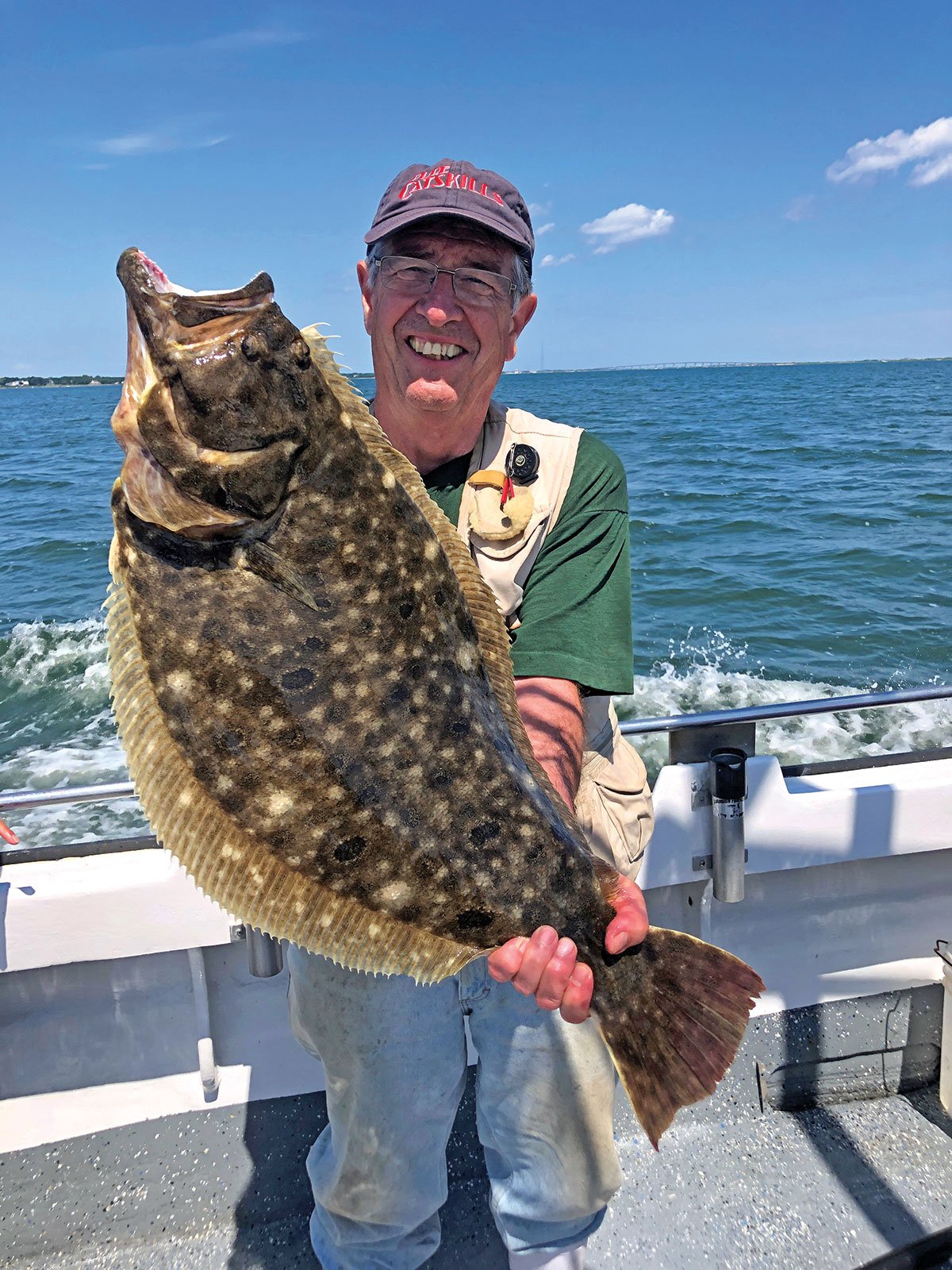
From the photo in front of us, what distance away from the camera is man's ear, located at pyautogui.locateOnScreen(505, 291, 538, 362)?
255 centimetres

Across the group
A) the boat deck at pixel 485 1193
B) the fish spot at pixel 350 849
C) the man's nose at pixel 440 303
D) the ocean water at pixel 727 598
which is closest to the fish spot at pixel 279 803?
the fish spot at pixel 350 849

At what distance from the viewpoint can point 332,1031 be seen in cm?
226

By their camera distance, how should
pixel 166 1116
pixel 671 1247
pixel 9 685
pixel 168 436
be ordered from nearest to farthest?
1. pixel 168 436
2. pixel 671 1247
3. pixel 166 1116
4. pixel 9 685

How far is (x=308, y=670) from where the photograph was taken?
161 cm

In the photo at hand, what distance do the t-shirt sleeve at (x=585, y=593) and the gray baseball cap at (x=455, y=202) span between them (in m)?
0.63

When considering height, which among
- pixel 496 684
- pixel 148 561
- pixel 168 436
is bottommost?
pixel 496 684

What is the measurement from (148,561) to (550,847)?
99 centimetres

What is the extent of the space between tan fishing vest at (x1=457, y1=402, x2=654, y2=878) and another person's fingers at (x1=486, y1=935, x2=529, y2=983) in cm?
60

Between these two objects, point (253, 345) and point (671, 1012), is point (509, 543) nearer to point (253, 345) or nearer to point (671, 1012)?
point (253, 345)

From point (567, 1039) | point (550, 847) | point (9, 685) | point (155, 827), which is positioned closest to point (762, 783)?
point (567, 1039)

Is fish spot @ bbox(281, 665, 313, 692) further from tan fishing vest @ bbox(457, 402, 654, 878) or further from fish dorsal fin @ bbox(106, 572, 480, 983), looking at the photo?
tan fishing vest @ bbox(457, 402, 654, 878)

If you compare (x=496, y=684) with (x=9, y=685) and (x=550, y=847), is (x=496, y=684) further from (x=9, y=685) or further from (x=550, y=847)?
(x=9, y=685)

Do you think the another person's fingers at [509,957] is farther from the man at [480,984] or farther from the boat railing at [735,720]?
the boat railing at [735,720]

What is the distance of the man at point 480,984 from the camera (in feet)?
7.40
